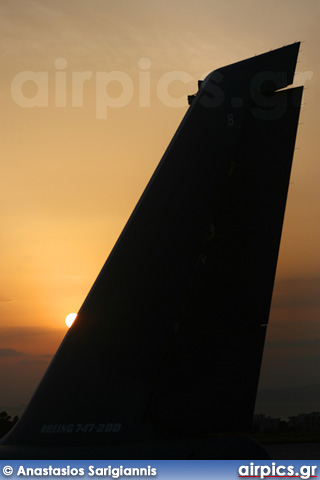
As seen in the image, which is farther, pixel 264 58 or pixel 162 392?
pixel 264 58

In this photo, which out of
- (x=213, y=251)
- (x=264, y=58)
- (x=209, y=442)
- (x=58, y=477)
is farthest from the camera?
(x=264, y=58)

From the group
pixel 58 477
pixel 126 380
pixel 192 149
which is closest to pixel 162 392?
pixel 126 380

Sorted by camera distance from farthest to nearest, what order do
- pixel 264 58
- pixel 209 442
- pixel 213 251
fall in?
pixel 264 58, pixel 213 251, pixel 209 442

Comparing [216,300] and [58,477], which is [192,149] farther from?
[58,477]

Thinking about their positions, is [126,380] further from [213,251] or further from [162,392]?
[213,251]

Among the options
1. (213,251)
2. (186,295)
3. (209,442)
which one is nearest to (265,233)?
(213,251)

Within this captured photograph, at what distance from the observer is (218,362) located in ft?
25.1

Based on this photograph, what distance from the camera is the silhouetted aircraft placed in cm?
724

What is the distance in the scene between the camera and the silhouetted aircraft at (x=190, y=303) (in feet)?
23.8

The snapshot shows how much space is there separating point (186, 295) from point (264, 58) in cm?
315

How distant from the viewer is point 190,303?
25.1 ft

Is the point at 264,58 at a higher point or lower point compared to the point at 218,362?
higher

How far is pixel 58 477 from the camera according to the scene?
6.72 m

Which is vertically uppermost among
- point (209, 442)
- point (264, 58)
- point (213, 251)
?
point (264, 58)
